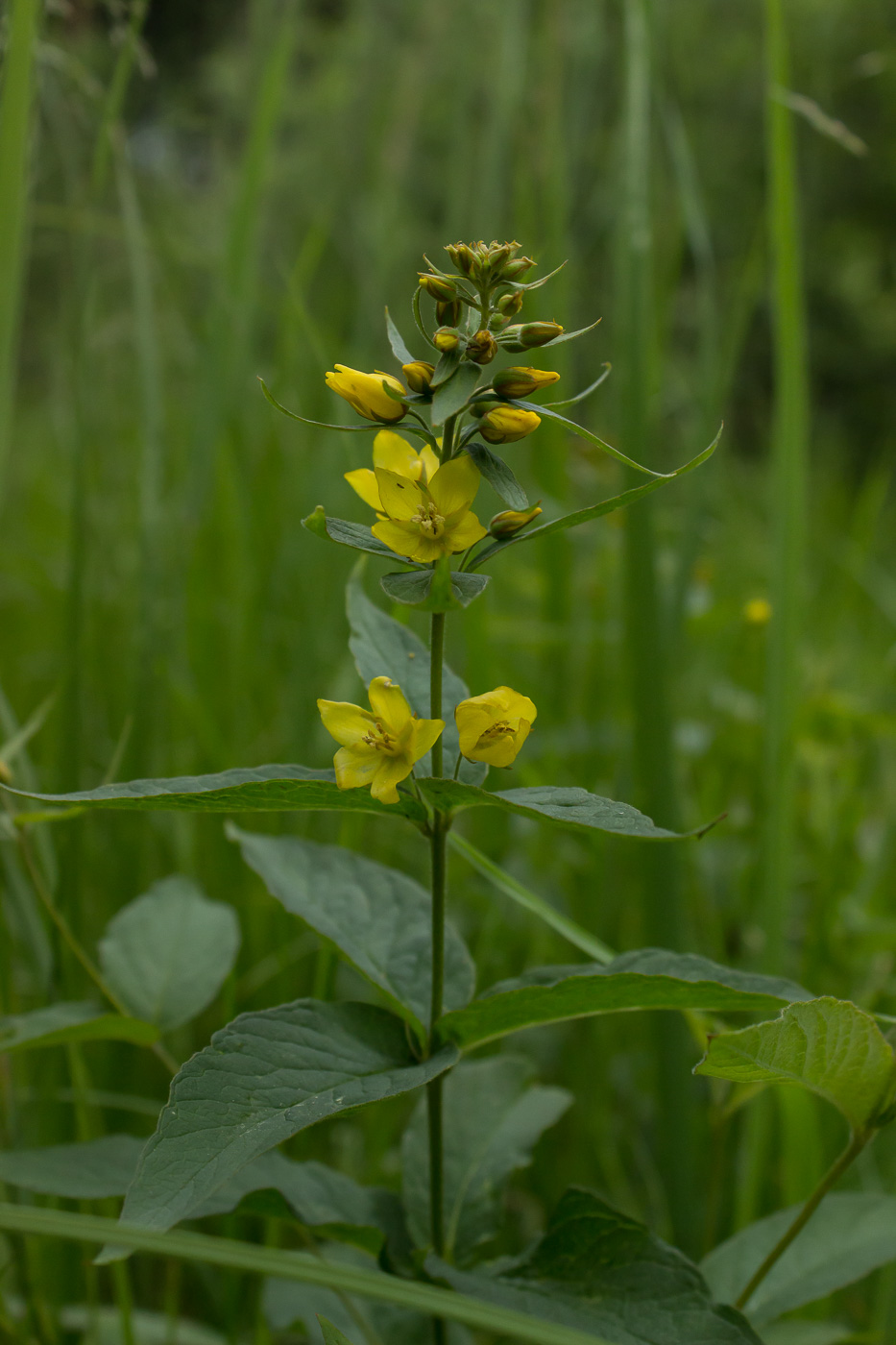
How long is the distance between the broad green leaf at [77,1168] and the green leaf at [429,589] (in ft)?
1.23

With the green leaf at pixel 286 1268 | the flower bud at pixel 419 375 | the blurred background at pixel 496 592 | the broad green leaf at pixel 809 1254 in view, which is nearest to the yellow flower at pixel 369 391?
the flower bud at pixel 419 375

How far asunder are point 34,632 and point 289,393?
89cm

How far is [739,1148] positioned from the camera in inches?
41.7

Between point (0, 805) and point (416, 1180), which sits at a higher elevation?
point (0, 805)

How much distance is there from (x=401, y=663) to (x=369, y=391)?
19 cm

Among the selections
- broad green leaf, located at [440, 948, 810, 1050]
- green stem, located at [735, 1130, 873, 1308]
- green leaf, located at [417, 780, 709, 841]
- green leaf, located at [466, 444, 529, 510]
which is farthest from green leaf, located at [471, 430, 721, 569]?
green stem, located at [735, 1130, 873, 1308]

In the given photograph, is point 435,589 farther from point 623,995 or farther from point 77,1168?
point 77,1168

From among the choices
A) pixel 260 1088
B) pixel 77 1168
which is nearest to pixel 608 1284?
pixel 260 1088

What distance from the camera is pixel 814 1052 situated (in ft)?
1.69

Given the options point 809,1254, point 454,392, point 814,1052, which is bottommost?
point 809,1254

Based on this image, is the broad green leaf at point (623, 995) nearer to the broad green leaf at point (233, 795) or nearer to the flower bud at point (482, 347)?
the broad green leaf at point (233, 795)

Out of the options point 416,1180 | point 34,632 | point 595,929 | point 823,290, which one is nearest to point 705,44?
point 823,290

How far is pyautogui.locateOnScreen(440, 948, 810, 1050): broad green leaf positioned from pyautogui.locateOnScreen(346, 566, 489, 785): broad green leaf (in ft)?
0.44

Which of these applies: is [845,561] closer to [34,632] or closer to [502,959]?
[502,959]
